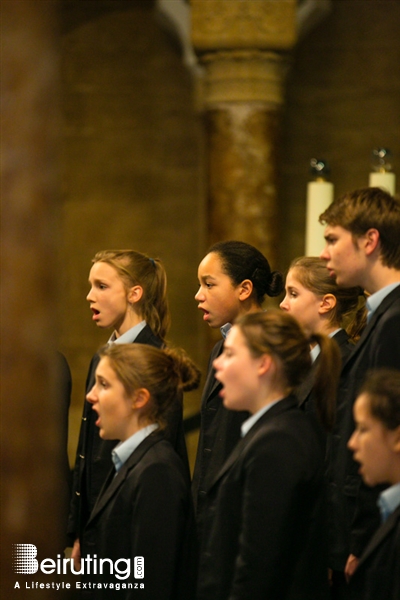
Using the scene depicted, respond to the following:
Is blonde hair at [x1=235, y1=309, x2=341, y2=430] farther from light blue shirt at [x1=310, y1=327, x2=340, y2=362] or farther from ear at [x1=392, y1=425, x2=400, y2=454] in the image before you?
light blue shirt at [x1=310, y1=327, x2=340, y2=362]

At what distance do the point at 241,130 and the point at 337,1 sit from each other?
1.60 meters

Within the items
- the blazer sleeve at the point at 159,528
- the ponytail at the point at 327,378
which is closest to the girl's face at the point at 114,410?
the blazer sleeve at the point at 159,528

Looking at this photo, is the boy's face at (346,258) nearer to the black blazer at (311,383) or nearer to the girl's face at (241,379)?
the black blazer at (311,383)

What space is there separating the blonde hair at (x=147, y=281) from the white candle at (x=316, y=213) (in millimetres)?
1229

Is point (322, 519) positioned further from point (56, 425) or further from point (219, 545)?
point (56, 425)

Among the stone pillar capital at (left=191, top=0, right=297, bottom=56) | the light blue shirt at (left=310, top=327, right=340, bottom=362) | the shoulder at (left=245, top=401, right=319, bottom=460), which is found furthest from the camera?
the stone pillar capital at (left=191, top=0, right=297, bottom=56)

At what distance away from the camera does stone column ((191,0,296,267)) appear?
5.78 meters

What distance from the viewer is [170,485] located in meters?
2.47

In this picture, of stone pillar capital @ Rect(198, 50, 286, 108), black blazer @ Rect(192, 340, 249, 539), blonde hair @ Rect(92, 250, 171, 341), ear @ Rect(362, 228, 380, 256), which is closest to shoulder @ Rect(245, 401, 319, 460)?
ear @ Rect(362, 228, 380, 256)

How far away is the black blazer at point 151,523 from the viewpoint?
241 centimetres

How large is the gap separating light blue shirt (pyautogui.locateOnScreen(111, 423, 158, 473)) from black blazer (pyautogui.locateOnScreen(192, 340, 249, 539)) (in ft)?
1.44

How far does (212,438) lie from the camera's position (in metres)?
3.22

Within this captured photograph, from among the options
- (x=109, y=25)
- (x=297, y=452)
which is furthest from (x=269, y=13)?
(x=297, y=452)

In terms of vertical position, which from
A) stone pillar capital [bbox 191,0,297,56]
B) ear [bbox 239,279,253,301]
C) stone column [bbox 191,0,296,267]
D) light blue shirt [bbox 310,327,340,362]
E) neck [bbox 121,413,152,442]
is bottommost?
neck [bbox 121,413,152,442]
